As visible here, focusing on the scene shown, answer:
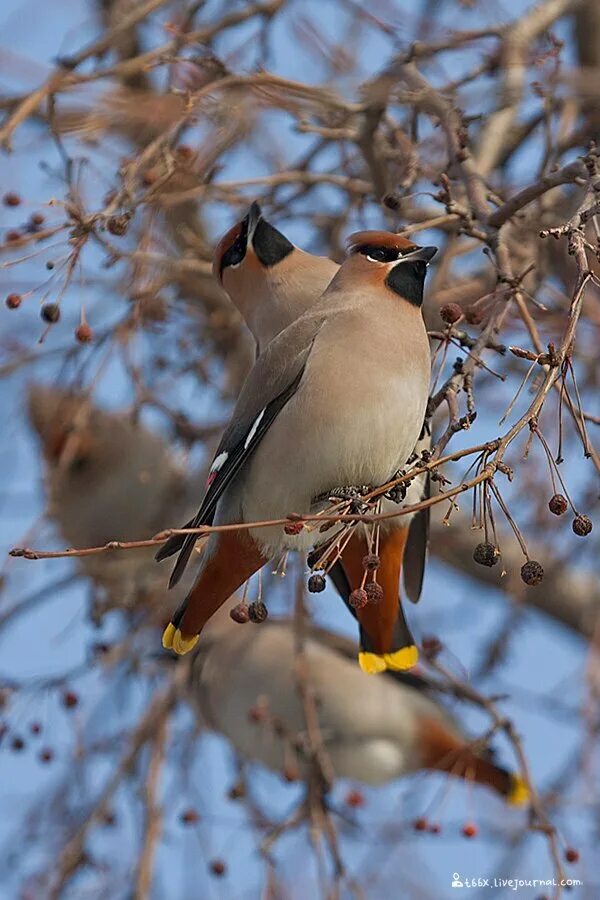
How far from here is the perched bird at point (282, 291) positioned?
2.92 m

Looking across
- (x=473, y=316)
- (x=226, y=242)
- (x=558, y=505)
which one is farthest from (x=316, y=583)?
(x=226, y=242)

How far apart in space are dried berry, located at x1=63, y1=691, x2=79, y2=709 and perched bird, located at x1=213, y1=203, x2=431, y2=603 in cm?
109

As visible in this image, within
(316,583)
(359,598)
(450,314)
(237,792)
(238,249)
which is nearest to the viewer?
(316,583)

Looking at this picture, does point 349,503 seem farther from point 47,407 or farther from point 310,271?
point 47,407

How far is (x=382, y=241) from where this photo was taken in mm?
2734

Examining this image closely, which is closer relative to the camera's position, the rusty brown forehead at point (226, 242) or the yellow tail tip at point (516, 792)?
the rusty brown forehead at point (226, 242)

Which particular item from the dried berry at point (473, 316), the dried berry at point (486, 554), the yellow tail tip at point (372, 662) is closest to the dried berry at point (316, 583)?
the dried berry at point (486, 554)

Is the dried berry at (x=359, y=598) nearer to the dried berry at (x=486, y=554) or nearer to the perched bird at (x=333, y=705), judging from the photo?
the dried berry at (x=486, y=554)

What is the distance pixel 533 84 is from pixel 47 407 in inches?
91.4

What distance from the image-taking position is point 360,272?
2.73 m

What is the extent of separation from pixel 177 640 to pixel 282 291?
0.95 m

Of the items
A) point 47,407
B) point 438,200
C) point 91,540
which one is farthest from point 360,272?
point 91,540

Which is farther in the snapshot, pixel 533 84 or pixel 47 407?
pixel 47 407

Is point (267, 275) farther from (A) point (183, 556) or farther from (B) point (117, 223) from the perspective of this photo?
(A) point (183, 556)
